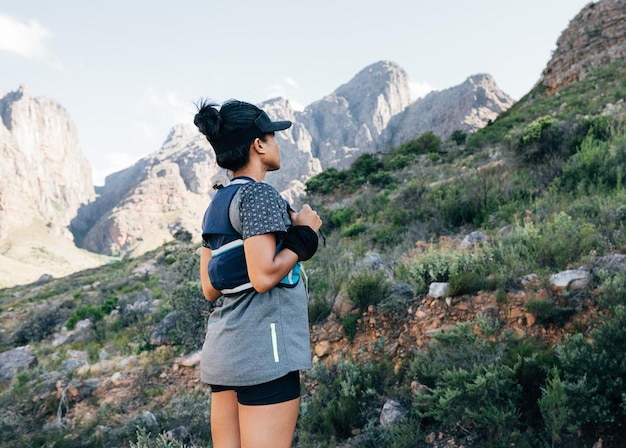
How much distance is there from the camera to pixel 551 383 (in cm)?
235

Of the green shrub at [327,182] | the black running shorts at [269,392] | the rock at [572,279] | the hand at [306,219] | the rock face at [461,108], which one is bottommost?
the rock at [572,279]

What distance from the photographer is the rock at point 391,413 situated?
9.54ft

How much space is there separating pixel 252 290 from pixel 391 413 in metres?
2.09

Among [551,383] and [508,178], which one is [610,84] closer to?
[508,178]

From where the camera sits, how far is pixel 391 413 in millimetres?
2963

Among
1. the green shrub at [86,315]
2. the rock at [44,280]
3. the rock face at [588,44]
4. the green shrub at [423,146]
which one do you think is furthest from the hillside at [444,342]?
the rock at [44,280]

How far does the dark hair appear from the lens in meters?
1.60

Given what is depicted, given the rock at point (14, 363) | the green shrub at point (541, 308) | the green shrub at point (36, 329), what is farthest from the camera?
the green shrub at point (36, 329)

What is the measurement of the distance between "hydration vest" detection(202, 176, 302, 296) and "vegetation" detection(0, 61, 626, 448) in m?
1.83

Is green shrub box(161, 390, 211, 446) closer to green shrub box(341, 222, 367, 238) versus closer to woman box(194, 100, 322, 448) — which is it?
woman box(194, 100, 322, 448)

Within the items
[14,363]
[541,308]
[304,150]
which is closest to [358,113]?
[304,150]

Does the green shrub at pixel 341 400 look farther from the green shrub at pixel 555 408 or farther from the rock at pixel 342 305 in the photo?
the green shrub at pixel 555 408

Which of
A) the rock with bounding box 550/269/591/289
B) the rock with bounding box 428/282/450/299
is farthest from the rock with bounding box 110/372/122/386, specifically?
the rock with bounding box 550/269/591/289

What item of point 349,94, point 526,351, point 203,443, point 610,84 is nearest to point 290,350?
point 526,351
